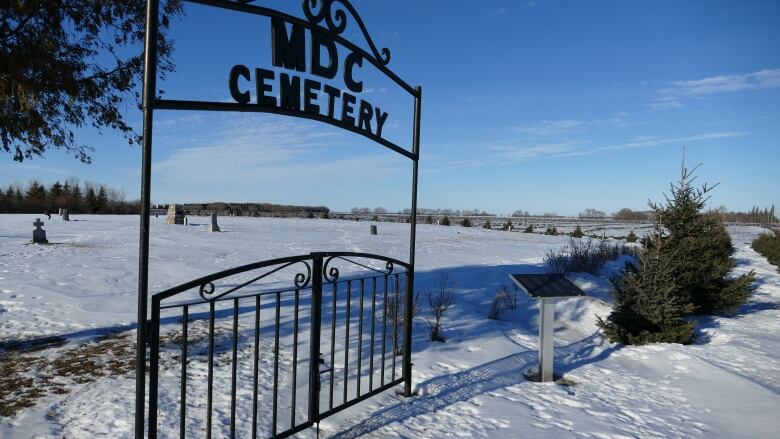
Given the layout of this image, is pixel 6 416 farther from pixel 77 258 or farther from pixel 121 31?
pixel 77 258

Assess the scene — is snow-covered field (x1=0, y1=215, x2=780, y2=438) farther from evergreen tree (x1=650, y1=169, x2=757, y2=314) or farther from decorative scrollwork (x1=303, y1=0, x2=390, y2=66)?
decorative scrollwork (x1=303, y1=0, x2=390, y2=66)

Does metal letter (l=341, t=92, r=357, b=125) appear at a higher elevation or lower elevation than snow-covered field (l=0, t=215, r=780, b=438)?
higher

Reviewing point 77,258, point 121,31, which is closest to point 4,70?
point 121,31

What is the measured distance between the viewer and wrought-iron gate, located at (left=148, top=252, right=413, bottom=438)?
304 cm

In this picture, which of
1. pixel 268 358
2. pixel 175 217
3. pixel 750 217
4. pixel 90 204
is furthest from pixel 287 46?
pixel 750 217

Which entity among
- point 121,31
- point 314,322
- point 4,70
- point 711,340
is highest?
point 121,31

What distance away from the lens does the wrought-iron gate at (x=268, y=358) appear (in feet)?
9.97

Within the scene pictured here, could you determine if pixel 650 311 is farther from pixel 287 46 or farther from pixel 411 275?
pixel 287 46

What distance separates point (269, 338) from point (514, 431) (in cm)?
348

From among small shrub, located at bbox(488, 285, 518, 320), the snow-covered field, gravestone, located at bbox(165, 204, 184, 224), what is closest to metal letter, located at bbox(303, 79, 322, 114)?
the snow-covered field

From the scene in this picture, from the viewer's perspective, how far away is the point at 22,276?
29.9 ft

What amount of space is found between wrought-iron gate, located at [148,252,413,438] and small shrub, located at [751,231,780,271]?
21.4 metres

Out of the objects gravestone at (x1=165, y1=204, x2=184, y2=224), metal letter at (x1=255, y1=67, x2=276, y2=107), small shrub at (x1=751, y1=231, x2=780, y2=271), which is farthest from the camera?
gravestone at (x1=165, y1=204, x2=184, y2=224)

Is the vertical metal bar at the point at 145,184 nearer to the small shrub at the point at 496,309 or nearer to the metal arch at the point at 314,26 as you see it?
the metal arch at the point at 314,26
